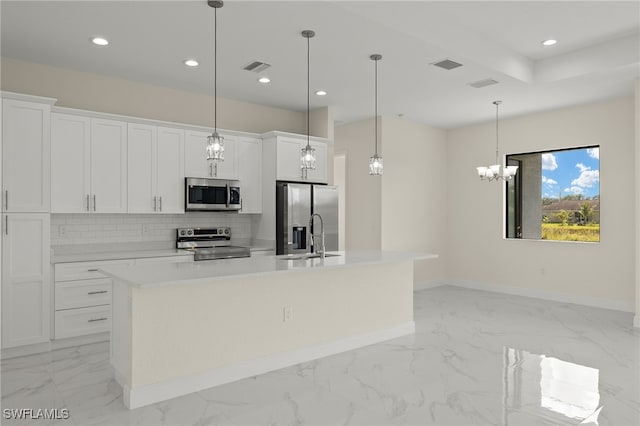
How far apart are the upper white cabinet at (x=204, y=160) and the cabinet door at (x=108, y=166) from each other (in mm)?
736

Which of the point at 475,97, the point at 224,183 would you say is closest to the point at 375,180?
the point at 475,97

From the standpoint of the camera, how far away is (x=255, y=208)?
596 cm

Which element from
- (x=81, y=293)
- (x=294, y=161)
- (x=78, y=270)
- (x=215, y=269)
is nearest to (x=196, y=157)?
(x=294, y=161)

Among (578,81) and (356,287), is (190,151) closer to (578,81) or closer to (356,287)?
(356,287)

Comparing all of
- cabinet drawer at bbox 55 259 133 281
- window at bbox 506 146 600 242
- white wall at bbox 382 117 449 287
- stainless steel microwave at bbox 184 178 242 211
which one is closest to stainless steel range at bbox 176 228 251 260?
stainless steel microwave at bbox 184 178 242 211

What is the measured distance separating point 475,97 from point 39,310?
5.61 meters

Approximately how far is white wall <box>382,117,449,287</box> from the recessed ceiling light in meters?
4.27

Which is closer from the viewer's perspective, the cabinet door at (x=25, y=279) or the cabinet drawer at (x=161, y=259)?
the cabinet door at (x=25, y=279)

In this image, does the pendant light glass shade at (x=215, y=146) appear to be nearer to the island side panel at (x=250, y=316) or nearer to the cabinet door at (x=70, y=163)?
the island side panel at (x=250, y=316)

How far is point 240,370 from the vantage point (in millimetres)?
3523

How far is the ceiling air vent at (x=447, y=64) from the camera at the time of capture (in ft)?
15.0

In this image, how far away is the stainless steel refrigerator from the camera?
5.70 meters

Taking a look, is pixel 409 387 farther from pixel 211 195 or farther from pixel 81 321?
pixel 211 195

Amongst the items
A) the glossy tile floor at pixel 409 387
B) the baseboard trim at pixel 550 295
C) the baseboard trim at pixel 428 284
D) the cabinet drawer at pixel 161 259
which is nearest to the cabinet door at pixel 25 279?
the glossy tile floor at pixel 409 387
